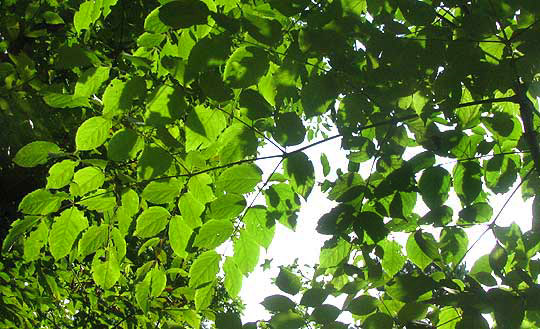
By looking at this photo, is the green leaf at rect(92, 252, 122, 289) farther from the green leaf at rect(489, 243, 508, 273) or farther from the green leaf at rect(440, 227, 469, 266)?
the green leaf at rect(489, 243, 508, 273)

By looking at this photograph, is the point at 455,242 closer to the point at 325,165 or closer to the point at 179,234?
the point at 325,165

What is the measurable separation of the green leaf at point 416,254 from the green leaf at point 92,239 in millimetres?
1247

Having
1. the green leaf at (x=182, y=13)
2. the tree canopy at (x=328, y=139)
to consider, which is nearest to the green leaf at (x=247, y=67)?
the tree canopy at (x=328, y=139)

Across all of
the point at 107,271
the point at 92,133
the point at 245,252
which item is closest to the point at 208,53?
the point at 92,133

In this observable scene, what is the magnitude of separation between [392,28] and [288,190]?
65 cm

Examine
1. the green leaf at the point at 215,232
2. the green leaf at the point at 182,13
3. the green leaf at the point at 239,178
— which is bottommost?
the green leaf at the point at 215,232

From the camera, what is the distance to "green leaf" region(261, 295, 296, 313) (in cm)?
130

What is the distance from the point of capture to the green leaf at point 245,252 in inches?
58.2

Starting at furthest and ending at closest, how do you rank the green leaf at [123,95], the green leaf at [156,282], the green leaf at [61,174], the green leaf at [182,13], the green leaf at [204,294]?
the green leaf at [156,282], the green leaf at [61,174], the green leaf at [204,294], the green leaf at [123,95], the green leaf at [182,13]

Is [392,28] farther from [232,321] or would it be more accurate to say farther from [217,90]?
[232,321]

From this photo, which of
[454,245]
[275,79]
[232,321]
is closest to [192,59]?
[275,79]

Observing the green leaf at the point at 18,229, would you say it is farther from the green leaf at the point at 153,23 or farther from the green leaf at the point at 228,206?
the green leaf at the point at 153,23

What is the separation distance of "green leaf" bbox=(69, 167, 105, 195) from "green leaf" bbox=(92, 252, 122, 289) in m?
0.36

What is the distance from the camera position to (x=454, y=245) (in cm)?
153
